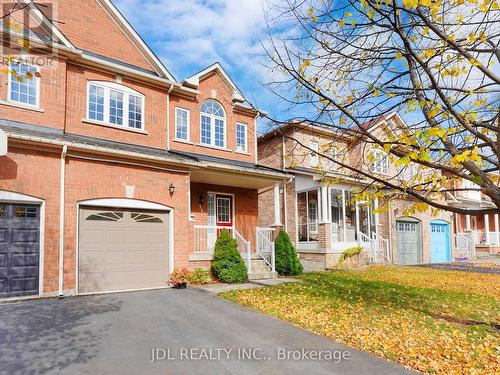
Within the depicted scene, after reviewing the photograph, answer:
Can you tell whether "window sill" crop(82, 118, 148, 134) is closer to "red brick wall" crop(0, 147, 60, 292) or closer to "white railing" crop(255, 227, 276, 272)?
"red brick wall" crop(0, 147, 60, 292)

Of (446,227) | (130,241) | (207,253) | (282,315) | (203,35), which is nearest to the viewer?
(282,315)

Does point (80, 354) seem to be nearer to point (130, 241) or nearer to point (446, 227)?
point (130, 241)

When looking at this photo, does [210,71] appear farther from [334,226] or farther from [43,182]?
[334,226]

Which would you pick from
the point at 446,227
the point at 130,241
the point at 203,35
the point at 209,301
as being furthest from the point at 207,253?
the point at 446,227

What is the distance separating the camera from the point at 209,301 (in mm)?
8945

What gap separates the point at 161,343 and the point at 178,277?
5278 mm

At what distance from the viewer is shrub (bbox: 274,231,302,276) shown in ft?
45.4

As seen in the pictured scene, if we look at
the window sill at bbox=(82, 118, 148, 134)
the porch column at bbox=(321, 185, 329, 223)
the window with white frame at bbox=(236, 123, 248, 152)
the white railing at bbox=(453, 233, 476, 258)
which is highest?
the window with white frame at bbox=(236, 123, 248, 152)

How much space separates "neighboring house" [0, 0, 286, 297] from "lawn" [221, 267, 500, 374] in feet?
11.0

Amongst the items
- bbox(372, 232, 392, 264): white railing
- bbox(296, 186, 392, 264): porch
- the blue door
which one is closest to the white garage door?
bbox(296, 186, 392, 264): porch

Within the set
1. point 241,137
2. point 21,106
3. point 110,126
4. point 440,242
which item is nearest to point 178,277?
point 110,126

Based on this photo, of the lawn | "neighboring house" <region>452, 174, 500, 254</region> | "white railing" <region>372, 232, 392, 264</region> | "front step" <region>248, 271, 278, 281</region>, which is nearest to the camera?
the lawn

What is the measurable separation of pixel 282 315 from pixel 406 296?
4.40 metres

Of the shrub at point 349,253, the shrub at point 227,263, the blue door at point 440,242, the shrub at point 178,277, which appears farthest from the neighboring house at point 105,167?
the blue door at point 440,242
